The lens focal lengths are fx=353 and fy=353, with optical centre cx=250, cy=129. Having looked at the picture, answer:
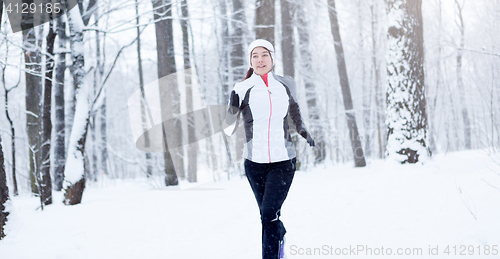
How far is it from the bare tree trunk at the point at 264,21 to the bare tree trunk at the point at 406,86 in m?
2.54

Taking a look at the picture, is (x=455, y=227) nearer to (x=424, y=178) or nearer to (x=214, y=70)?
(x=424, y=178)

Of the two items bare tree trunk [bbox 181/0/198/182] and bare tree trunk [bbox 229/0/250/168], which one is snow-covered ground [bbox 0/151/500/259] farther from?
bare tree trunk [bbox 181/0/198/182]

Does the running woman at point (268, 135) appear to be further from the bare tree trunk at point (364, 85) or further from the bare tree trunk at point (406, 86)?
the bare tree trunk at point (364, 85)

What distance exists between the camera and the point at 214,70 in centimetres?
1364

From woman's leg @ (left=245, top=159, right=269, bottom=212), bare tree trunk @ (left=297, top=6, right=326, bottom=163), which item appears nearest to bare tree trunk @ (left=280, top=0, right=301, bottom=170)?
bare tree trunk @ (left=297, top=6, right=326, bottom=163)

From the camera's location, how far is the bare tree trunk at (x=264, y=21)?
796 cm

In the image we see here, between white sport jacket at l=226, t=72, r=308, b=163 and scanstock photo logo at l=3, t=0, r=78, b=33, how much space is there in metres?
4.86

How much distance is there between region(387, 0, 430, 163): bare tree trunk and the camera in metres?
6.31

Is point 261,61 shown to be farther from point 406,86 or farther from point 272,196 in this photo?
point 406,86

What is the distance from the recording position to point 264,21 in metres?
8.06

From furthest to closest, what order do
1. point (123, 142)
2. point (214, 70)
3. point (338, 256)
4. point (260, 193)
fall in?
point (123, 142)
point (214, 70)
point (338, 256)
point (260, 193)

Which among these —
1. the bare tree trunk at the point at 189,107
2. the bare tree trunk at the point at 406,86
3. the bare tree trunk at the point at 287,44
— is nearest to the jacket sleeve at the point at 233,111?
the bare tree trunk at the point at 406,86

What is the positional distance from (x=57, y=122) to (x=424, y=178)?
24.3ft

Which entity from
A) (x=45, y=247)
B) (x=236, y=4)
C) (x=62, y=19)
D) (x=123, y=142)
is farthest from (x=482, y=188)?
(x=123, y=142)
